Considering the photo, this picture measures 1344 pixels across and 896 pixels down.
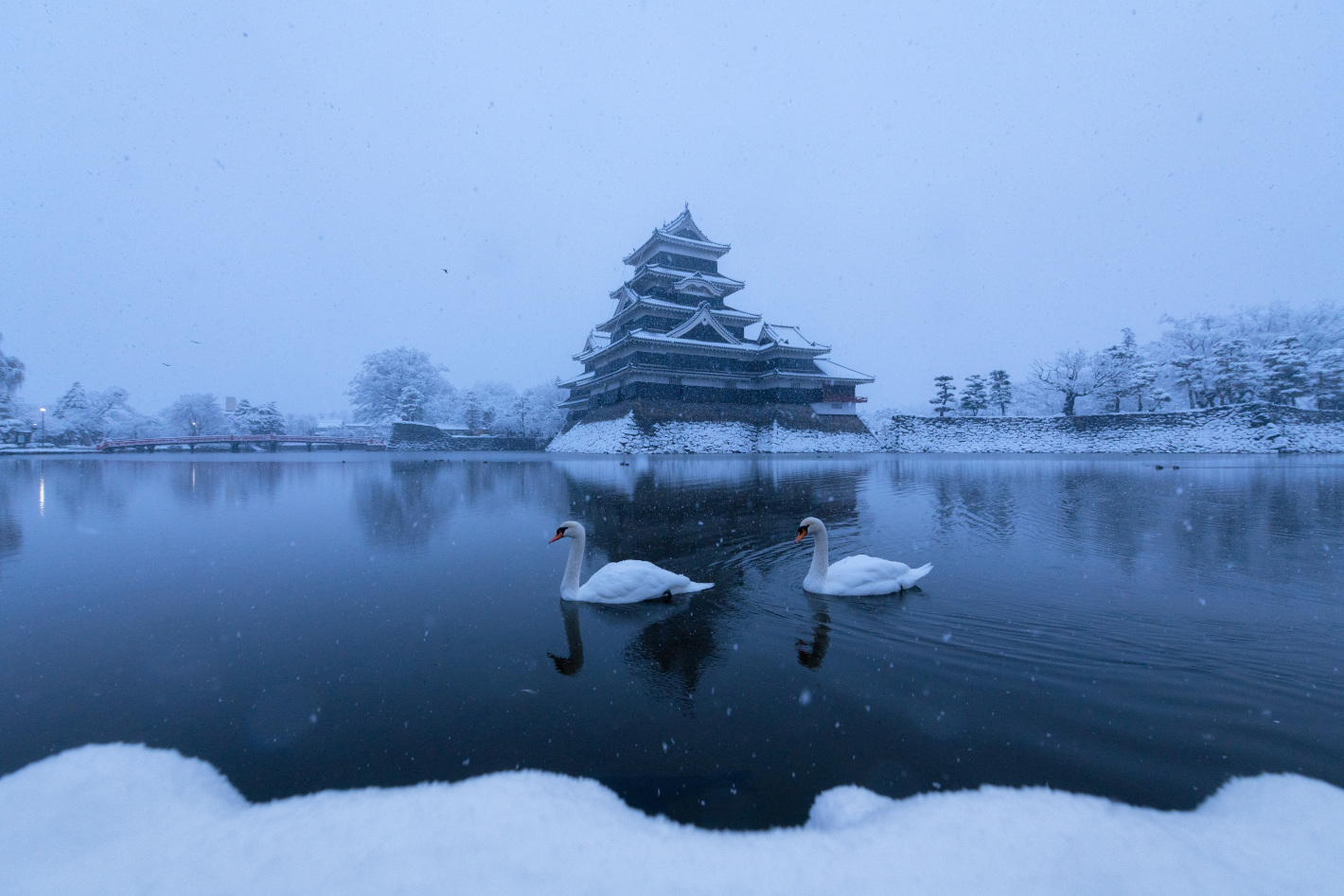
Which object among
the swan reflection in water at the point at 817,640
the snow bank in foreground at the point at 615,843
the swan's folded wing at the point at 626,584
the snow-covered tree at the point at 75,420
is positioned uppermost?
the snow-covered tree at the point at 75,420

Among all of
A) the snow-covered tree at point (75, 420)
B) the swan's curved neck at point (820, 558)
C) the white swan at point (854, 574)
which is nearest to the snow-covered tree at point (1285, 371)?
the white swan at point (854, 574)

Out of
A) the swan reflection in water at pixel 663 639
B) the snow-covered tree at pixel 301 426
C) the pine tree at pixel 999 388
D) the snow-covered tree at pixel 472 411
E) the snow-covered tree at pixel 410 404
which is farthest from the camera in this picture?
the snow-covered tree at pixel 301 426

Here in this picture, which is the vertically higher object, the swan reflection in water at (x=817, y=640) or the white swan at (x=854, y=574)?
the white swan at (x=854, y=574)

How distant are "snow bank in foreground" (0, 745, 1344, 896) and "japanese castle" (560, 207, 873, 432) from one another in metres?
29.6

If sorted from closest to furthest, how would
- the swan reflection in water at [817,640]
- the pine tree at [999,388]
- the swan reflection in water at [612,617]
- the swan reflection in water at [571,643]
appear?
the swan reflection in water at [571,643]
the swan reflection in water at [817,640]
the swan reflection in water at [612,617]
the pine tree at [999,388]

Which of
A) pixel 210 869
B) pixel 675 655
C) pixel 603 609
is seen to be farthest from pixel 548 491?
pixel 210 869

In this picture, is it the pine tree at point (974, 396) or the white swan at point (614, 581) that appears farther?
the pine tree at point (974, 396)

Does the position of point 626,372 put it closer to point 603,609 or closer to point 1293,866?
point 603,609

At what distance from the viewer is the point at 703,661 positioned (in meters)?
3.50

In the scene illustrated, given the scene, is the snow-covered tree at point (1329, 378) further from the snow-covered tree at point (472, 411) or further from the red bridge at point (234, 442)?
the red bridge at point (234, 442)

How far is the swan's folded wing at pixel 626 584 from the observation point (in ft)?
15.3

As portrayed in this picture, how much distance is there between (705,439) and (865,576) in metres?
27.3

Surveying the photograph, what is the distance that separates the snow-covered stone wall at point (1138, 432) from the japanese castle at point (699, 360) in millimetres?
6022

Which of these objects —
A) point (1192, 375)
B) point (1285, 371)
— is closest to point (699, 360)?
point (1192, 375)
